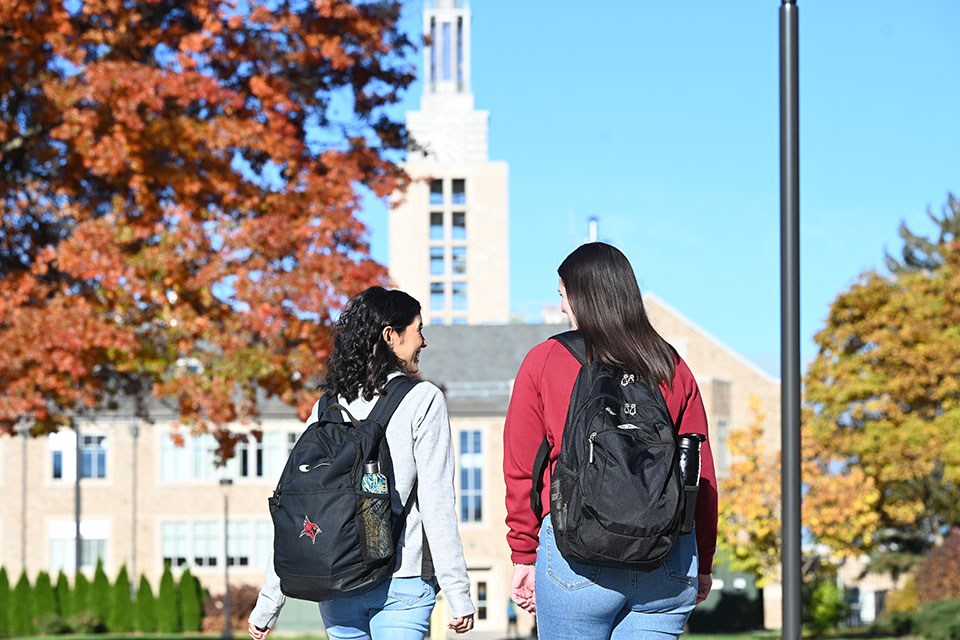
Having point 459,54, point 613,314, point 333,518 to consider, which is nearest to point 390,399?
point 333,518

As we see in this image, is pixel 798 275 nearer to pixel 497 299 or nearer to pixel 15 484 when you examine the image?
pixel 15 484

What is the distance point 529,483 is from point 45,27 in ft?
32.2

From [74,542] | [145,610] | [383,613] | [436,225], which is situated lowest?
[145,610]

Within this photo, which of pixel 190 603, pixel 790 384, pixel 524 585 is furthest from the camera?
pixel 190 603

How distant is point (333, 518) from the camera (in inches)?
162

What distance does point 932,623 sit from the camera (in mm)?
22734

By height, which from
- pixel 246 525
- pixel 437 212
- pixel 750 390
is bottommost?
pixel 246 525

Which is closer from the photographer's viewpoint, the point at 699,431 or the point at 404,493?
the point at 699,431

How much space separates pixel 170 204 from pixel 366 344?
8930 mm

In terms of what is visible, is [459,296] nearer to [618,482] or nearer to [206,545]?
[206,545]

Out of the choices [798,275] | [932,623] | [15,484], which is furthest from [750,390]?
[798,275]

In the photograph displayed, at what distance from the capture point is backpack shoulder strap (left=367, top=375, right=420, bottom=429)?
14.0 ft

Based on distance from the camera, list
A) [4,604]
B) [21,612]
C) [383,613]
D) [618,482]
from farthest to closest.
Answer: [4,604] → [21,612] → [383,613] → [618,482]

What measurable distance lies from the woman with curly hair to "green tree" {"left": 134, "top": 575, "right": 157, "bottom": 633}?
3795cm
